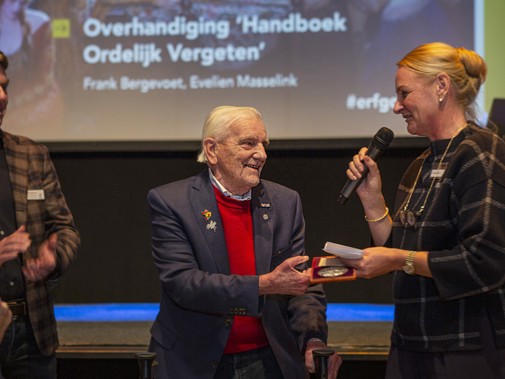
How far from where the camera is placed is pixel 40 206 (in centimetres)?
319

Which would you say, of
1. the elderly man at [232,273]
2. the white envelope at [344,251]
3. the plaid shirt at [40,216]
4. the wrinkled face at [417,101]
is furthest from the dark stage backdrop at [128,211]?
the white envelope at [344,251]

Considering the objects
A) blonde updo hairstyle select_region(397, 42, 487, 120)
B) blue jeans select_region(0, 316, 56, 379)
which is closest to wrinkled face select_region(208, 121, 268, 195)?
blonde updo hairstyle select_region(397, 42, 487, 120)

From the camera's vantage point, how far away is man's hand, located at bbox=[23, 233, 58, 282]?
114 inches

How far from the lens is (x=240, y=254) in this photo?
9.23ft

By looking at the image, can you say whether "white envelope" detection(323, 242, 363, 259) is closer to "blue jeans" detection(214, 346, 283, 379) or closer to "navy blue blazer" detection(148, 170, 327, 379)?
"navy blue blazer" detection(148, 170, 327, 379)

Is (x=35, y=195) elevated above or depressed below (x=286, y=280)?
above

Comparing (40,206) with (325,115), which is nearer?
(40,206)

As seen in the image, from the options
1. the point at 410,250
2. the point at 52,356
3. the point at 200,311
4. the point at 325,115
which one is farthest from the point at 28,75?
the point at 410,250

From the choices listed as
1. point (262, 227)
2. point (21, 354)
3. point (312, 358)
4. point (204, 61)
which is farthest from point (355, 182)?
point (204, 61)

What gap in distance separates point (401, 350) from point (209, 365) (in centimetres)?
63

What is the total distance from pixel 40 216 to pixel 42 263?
0.34m

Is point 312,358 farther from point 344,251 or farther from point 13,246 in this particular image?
point 13,246

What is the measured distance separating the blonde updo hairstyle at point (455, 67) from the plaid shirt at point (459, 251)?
0.38 feet

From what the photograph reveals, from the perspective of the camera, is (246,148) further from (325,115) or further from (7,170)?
(325,115)
